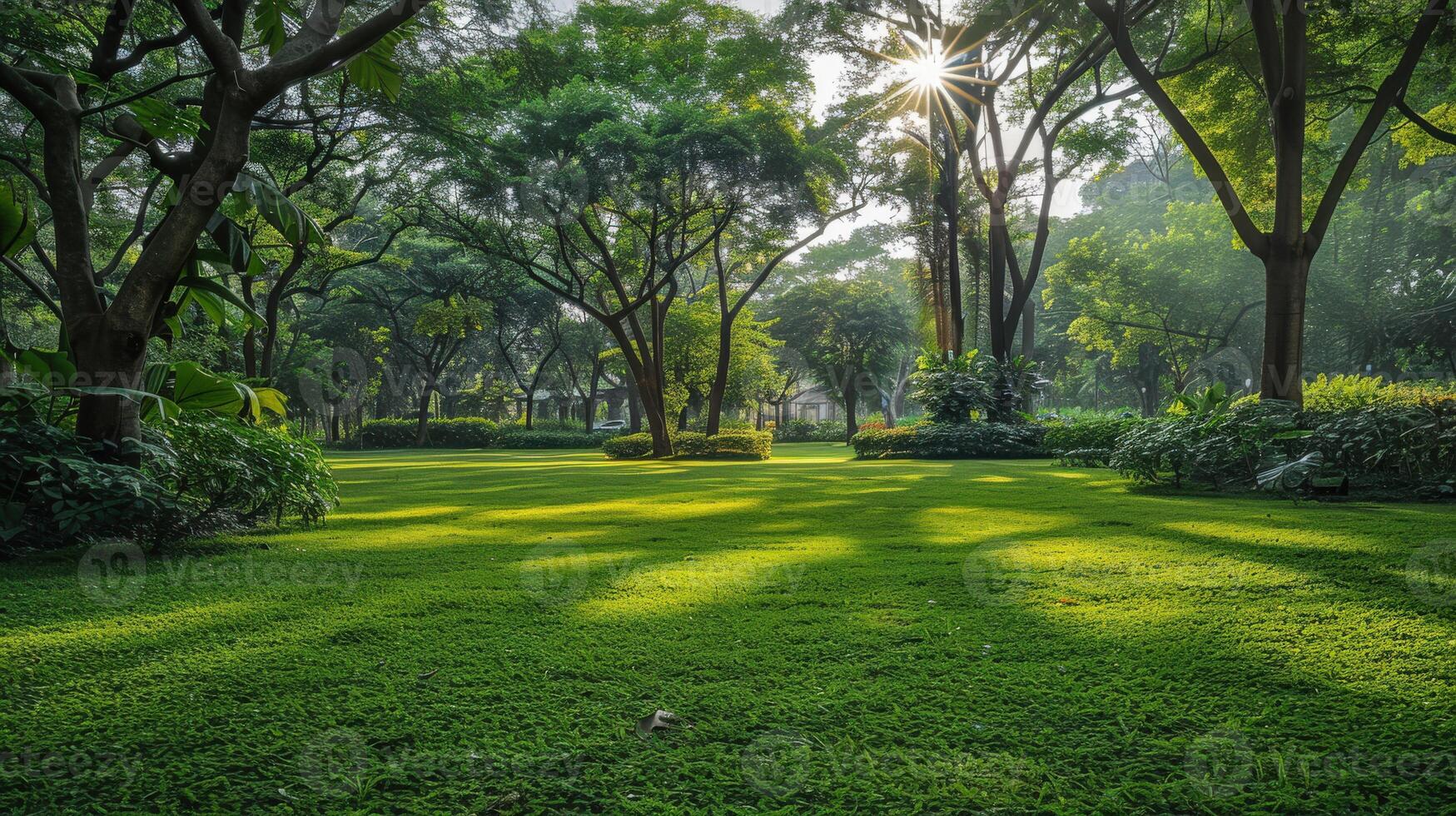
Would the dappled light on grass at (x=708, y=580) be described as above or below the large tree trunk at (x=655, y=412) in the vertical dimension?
below

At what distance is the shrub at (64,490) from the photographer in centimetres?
350

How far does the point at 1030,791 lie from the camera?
Result: 1525 millimetres

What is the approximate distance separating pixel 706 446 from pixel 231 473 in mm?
13451

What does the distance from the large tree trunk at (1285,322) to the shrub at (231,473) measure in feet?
29.8

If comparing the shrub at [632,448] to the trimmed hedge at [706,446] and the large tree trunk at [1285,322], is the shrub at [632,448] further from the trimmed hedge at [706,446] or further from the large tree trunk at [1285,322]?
the large tree trunk at [1285,322]

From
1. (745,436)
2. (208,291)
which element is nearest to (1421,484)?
(208,291)

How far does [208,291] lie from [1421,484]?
929cm

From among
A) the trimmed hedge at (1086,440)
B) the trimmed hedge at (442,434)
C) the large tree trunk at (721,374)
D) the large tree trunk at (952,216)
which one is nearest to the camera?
the trimmed hedge at (1086,440)

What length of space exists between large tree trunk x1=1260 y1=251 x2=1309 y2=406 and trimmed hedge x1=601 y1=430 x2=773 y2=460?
10842 mm

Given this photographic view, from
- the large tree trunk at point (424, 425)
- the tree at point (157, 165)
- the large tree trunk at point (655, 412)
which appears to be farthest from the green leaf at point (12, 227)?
the large tree trunk at point (424, 425)

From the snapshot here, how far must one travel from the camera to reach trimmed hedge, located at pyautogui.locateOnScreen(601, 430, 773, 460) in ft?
57.1

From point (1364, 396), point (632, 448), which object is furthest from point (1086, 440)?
point (632, 448)

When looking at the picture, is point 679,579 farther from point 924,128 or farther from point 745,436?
point 924,128

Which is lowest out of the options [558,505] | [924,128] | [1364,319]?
[558,505]
